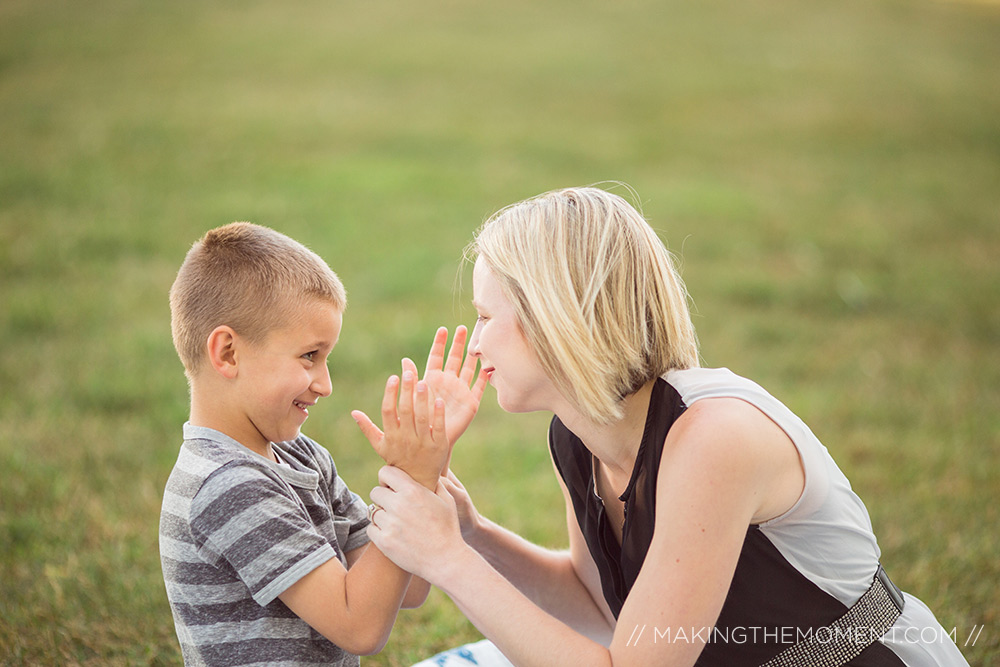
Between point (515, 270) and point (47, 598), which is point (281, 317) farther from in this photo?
point (47, 598)

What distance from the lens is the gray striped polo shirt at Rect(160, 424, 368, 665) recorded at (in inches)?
77.5

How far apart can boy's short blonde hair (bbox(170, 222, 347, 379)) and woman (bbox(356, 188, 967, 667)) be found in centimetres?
43

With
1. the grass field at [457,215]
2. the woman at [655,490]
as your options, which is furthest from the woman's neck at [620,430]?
the grass field at [457,215]

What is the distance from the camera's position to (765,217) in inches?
379

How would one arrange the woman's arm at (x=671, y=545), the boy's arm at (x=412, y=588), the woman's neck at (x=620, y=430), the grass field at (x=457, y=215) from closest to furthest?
the woman's arm at (x=671, y=545) < the woman's neck at (x=620, y=430) < the boy's arm at (x=412, y=588) < the grass field at (x=457, y=215)

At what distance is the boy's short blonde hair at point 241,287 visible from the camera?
6.97 feet

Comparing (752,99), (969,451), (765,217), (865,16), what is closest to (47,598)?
(969,451)

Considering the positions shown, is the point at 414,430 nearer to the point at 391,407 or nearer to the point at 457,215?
the point at 391,407

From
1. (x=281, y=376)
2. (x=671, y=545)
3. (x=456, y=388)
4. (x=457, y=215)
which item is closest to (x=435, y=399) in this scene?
(x=456, y=388)

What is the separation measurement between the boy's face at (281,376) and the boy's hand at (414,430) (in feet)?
0.57

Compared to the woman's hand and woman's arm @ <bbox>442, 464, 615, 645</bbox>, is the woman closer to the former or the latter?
the woman's hand

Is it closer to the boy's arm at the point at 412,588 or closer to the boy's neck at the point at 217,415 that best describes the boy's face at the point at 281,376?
the boy's neck at the point at 217,415

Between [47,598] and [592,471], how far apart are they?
7.46ft

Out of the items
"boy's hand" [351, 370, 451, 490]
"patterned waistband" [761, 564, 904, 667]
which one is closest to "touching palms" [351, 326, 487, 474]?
"boy's hand" [351, 370, 451, 490]
